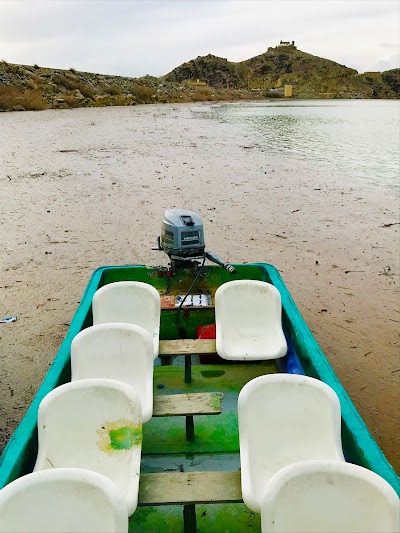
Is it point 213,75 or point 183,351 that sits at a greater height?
point 213,75

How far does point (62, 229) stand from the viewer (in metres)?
7.79

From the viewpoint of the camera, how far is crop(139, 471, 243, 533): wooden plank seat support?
2.02 m

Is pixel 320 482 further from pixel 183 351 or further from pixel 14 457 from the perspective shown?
pixel 183 351

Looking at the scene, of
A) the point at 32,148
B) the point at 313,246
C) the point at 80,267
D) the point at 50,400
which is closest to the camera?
the point at 50,400

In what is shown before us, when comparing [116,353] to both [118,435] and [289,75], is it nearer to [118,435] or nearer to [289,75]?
[118,435]

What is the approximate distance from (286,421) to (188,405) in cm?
53

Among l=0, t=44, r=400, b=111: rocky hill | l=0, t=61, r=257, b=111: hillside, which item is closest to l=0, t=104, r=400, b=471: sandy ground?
l=0, t=61, r=257, b=111: hillside

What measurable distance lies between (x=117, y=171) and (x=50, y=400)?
9962 millimetres

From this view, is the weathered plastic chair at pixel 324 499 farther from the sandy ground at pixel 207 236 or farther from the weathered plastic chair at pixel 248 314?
the sandy ground at pixel 207 236

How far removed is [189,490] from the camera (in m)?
2.06

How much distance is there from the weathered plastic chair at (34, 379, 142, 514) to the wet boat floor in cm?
36

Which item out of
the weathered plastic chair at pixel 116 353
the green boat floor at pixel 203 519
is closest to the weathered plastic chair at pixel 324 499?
the green boat floor at pixel 203 519

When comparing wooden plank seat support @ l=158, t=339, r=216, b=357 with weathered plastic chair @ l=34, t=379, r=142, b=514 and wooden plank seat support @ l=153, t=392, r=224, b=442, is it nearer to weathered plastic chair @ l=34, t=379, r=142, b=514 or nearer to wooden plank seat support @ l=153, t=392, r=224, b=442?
wooden plank seat support @ l=153, t=392, r=224, b=442

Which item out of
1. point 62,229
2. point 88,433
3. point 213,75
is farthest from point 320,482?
point 213,75
